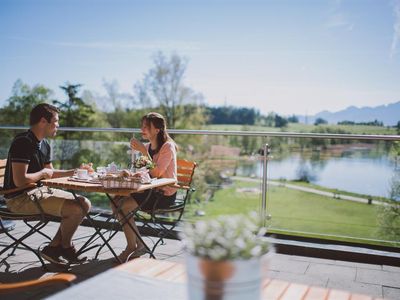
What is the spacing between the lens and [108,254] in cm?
407

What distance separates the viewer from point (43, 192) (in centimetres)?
376

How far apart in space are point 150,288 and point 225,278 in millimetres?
435

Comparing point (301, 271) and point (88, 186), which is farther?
point (301, 271)

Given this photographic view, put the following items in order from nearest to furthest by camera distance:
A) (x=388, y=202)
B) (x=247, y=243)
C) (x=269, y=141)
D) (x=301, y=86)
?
(x=247, y=243)
(x=269, y=141)
(x=388, y=202)
(x=301, y=86)

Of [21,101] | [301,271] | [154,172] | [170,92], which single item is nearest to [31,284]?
[154,172]

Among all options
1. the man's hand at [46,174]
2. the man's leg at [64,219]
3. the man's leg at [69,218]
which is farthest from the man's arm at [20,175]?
the man's leg at [69,218]

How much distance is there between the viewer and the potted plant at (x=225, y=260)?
1105 mm

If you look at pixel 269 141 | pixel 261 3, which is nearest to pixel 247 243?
pixel 269 141

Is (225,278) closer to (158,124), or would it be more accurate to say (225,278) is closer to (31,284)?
(31,284)

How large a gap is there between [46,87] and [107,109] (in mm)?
8585

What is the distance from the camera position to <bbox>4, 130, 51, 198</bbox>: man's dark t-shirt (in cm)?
341

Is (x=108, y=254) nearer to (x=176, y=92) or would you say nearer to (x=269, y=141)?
(x=269, y=141)

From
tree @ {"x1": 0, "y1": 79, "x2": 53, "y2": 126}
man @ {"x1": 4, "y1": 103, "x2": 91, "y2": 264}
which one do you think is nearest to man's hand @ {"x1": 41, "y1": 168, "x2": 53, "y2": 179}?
man @ {"x1": 4, "y1": 103, "x2": 91, "y2": 264}

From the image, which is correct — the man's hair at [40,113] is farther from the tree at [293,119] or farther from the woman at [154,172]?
the tree at [293,119]
